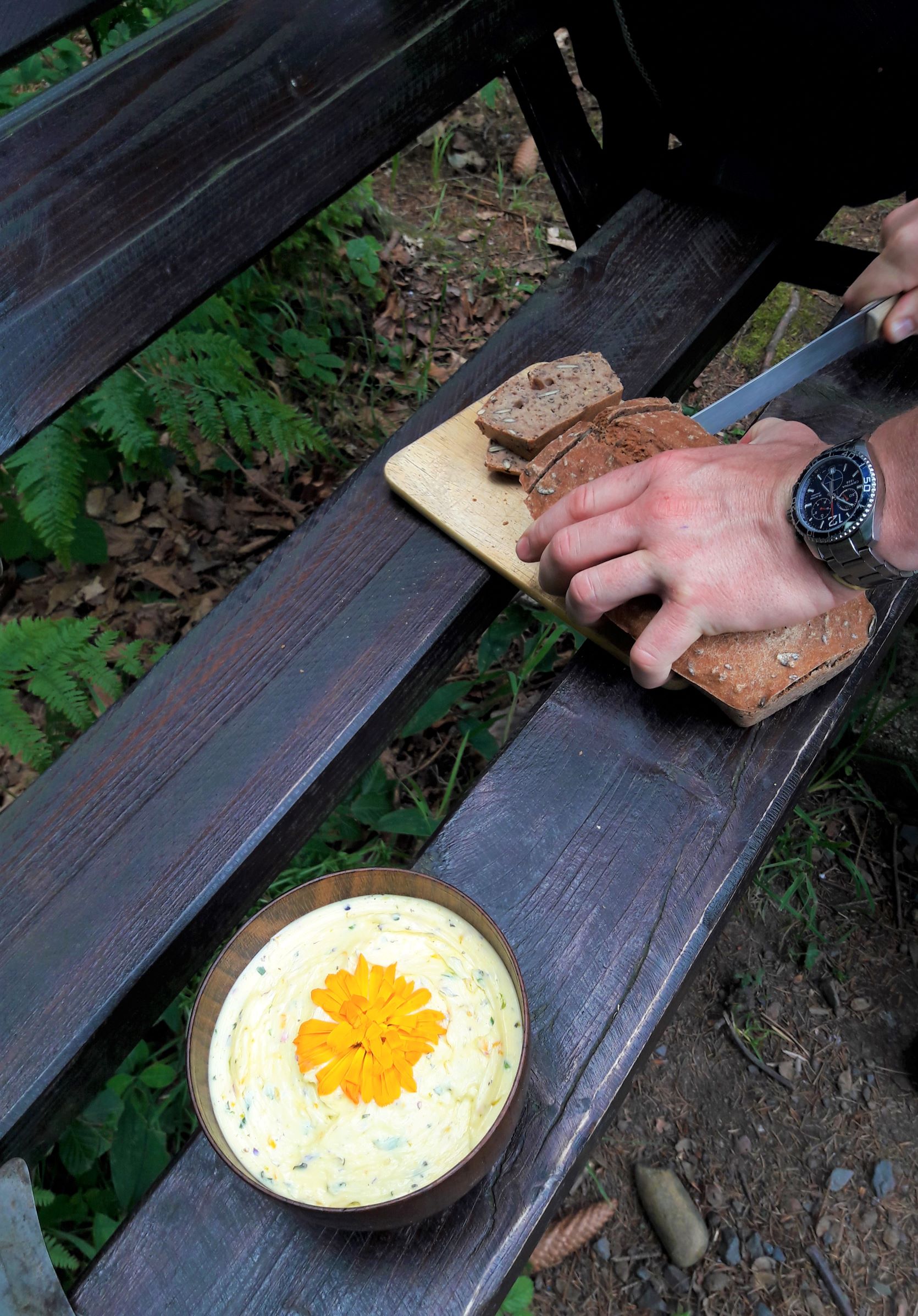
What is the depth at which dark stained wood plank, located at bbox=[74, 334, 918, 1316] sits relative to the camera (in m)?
1.04

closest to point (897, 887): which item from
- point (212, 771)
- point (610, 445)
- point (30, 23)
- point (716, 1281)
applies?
point (716, 1281)

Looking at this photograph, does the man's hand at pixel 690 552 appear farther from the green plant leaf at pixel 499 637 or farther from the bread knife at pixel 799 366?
the green plant leaf at pixel 499 637

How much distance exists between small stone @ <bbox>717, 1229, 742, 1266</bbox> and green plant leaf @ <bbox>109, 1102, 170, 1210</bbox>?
4.59 feet

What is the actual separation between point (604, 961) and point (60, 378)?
135 cm

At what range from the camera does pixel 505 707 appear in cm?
306

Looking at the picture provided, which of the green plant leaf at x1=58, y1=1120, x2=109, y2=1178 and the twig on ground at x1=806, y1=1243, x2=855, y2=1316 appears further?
the twig on ground at x1=806, y1=1243, x2=855, y2=1316

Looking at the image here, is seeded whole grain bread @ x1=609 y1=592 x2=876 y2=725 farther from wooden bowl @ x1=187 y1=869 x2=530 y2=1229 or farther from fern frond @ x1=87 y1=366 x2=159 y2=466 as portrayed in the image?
fern frond @ x1=87 y1=366 x2=159 y2=466

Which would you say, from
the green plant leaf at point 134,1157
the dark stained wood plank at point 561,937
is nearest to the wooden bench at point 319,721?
the dark stained wood plank at point 561,937

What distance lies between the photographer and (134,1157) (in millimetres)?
1721

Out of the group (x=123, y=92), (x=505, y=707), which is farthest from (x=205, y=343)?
(x=505, y=707)

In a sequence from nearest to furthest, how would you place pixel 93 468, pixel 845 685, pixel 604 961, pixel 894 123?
pixel 604 961 < pixel 845 685 < pixel 894 123 < pixel 93 468

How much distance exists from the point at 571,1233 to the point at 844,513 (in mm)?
1908

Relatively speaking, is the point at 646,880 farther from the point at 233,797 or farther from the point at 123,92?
the point at 123,92

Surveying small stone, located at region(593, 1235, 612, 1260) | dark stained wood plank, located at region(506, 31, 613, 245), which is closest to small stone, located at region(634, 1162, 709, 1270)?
small stone, located at region(593, 1235, 612, 1260)
